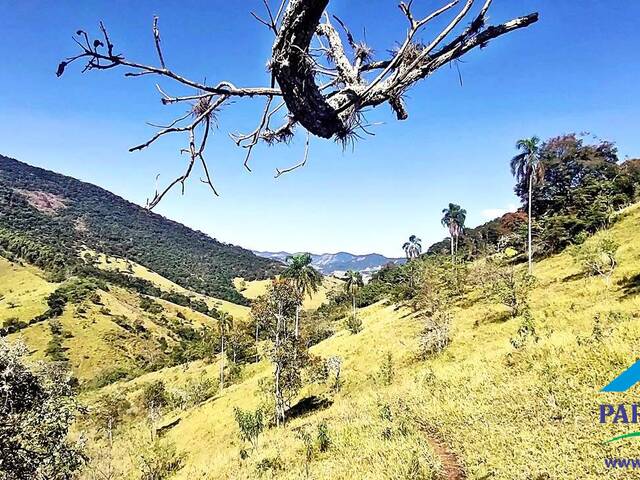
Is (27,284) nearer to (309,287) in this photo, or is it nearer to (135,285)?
(135,285)

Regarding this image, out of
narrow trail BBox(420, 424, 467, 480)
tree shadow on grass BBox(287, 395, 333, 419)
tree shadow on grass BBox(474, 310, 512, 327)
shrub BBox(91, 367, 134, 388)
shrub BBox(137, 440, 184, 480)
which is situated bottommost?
shrub BBox(91, 367, 134, 388)

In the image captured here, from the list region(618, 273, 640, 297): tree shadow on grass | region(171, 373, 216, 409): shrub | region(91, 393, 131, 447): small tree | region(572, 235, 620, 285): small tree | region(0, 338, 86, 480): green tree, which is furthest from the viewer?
region(171, 373, 216, 409): shrub

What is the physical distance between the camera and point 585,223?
4284 centimetres

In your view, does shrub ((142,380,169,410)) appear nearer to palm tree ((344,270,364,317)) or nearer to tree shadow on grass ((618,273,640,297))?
palm tree ((344,270,364,317))

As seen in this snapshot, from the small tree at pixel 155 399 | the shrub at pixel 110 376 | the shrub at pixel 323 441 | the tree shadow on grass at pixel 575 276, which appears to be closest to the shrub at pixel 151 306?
the shrub at pixel 110 376

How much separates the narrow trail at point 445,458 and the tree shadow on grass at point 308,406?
15.2 metres

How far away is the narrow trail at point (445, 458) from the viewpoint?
7.49 m

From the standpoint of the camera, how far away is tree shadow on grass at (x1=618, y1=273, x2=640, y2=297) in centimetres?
1982

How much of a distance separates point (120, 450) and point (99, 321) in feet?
222

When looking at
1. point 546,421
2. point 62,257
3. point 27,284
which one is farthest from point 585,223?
point 62,257

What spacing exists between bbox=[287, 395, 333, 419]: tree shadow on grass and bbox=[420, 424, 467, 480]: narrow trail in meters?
15.2

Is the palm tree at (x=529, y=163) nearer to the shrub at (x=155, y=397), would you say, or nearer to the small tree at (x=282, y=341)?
the small tree at (x=282, y=341)

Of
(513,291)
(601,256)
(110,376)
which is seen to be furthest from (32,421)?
(110,376)

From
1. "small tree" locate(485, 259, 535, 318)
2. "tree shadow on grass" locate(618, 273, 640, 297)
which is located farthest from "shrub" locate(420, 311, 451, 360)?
"tree shadow on grass" locate(618, 273, 640, 297)
